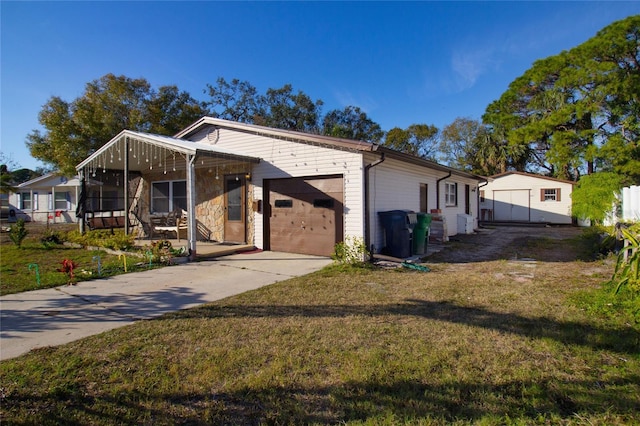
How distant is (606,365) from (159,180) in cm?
1355

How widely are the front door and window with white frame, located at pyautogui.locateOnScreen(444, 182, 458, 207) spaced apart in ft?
27.8

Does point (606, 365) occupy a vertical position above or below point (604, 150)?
below

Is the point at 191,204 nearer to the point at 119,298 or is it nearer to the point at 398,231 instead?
the point at 119,298

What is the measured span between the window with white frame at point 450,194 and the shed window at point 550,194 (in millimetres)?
10394

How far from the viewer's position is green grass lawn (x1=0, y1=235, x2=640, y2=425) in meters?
2.48

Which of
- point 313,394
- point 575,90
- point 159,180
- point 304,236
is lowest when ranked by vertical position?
point 313,394

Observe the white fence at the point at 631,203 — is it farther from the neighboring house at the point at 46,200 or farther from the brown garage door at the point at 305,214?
the neighboring house at the point at 46,200

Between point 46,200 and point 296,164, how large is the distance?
89.7 ft

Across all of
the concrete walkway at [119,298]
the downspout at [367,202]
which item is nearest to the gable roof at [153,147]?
the concrete walkway at [119,298]

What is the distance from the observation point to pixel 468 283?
6328mm

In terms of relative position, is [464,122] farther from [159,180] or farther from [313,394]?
[313,394]

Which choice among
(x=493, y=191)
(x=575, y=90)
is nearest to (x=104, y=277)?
(x=493, y=191)

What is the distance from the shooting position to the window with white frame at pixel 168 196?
41.6 feet

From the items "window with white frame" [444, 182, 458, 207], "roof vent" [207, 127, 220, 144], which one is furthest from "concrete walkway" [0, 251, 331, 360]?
"window with white frame" [444, 182, 458, 207]
